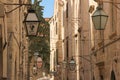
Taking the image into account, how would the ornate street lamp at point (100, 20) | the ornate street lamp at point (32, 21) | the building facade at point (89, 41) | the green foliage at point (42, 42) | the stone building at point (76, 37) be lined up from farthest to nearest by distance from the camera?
the green foliage at point (42, 42) < the stone building at point (76, 37) < the building facade at point (89, 41) < the ornate street lamp at point (100, 20) < the ornate street lamp at point (32, 21)

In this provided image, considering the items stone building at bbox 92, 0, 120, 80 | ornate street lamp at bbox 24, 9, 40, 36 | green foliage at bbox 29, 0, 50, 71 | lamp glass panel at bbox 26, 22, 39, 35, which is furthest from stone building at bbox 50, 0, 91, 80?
ornate street lamp at bbox 24, 9, 40, 36

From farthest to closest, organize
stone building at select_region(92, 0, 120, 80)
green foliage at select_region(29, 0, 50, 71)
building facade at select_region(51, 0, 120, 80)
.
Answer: green foliage at select_region(29, 0, 50, 71), building facade at select_region(51, 0, 120, 80), stone building at select_region(92, 0, 120, 80)

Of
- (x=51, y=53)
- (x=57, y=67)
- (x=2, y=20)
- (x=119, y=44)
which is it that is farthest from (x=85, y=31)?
(x=51, y=53)

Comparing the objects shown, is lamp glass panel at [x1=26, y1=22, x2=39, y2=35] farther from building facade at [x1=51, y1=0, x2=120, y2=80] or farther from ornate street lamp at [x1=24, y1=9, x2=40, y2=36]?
building facade at [x1=51, y1=0, x2=120, y2=80]

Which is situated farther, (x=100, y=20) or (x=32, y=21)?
(x=100, y=20)

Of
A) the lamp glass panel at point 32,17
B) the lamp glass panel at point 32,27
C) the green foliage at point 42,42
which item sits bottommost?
the green foliage at point 42,42

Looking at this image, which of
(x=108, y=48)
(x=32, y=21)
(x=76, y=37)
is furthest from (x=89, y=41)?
(x=32, y=21)

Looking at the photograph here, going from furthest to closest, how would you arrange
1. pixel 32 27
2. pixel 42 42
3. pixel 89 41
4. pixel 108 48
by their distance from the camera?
1. pixel 42 42
2. pixel 89 41
3. pixel 108 48
4. pixel 32 27

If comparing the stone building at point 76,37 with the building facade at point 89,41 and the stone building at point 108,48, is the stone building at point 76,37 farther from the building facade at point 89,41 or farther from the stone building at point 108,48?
the stone building at point 108,48

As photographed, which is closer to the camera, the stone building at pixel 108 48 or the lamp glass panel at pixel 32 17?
the lamp glass panel at pixel 32 17

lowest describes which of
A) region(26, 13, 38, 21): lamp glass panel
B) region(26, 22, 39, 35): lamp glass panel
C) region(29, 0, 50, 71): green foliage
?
region(29, 0, 50, 71): green foliage

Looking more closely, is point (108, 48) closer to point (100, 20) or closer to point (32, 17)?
point (100, 20)

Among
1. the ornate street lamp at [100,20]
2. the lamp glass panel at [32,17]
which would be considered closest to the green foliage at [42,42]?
Result: the ornate street lamp at [100,20]

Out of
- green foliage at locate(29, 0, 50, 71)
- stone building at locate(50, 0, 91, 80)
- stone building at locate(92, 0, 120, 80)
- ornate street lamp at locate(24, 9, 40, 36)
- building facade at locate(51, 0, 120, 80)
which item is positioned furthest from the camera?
green foliage at locate(29, 0, 50, 71)
